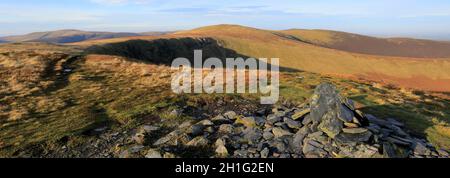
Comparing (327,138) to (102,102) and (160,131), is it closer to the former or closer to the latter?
(160,131)

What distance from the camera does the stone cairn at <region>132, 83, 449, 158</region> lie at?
16359mm

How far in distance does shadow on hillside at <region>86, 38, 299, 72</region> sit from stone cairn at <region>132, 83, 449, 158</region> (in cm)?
4390

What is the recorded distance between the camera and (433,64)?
345 ft

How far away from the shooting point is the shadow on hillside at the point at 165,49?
72.9m

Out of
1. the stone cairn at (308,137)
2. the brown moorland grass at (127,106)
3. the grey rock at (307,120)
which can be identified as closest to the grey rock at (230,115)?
the stone cairn at (308,137)

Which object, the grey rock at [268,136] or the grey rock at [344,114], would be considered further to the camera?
the grey rock at [268,136]

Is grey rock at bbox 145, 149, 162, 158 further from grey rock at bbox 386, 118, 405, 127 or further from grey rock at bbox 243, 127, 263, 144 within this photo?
grey rock at bbox 386, 118, 405, 127

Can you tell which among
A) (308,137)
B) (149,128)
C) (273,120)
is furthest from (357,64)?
(149,128)

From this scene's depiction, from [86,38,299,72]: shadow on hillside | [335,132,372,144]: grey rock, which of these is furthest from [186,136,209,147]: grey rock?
[86,38,299,72]: shadow on hillside

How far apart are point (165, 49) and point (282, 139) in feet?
280

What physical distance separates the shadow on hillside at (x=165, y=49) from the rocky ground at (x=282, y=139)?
42.2m

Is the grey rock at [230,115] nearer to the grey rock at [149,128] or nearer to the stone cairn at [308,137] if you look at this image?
the stone cairn at [308,137]
